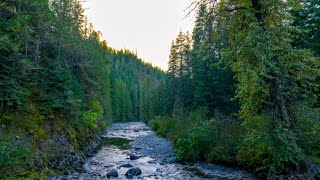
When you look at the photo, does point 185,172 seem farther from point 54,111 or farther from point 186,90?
point 186,90

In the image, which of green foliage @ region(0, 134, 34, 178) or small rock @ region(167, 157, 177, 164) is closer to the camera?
green foliage @ region(0, 134, 34, 178)

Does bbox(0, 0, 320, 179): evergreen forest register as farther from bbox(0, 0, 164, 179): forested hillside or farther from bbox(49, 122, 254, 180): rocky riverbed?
bbox(49, 122, 254, 180): rocky riverbed

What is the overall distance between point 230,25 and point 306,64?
3.71 metres

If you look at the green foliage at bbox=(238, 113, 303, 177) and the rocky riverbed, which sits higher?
the green foliage at bbox=(238, 113, 303, 177)

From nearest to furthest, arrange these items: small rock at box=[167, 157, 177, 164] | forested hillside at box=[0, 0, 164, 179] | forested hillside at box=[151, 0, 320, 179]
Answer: forested hillside at box=[151, 0, 320, 179], forested hillside at box=[0, 0, 164, 179], small rock at box=[167, 157, 177, 164]

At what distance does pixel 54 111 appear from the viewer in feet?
63.0

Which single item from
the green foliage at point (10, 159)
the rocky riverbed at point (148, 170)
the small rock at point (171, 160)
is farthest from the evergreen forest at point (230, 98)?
the rocky riverbed at point (148, 170)

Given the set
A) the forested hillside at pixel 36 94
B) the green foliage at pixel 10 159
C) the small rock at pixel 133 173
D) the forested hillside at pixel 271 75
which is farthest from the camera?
the small rock at pixel 133 173

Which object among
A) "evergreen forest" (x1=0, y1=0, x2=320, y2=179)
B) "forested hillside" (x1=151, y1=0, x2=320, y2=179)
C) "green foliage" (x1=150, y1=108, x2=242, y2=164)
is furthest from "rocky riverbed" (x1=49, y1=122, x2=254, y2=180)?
"forested hillside" (x1=151, y1=0, x2=320, y2=179)

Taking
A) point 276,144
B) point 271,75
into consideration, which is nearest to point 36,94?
point 271,75

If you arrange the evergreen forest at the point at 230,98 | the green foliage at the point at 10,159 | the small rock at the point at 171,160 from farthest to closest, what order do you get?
the small rock at the point at 171,160, the evergreen forest at the point at 230,98, the green foliage at the point at 10,159

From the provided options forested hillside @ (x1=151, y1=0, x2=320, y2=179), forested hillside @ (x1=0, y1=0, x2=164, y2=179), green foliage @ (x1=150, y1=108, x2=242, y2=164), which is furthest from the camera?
green foliage @ (x1=150, y1=108, x2=242, y2=164)

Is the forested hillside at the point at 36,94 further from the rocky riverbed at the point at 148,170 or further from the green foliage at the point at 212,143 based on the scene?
the green foliage at the point at 212,143

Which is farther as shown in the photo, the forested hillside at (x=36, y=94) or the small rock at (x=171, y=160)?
the small rock at (x=171, y=160)
